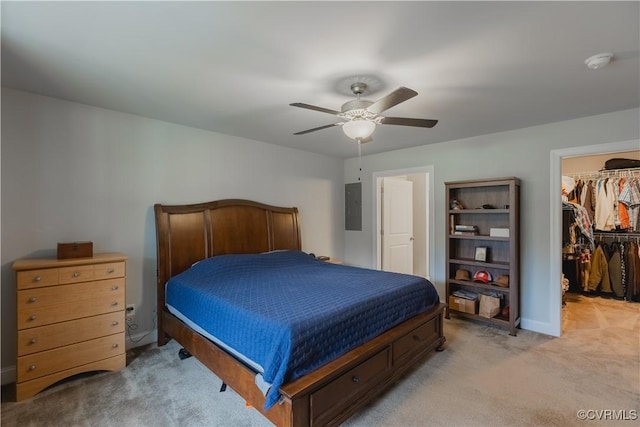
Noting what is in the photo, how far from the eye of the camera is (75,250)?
96.6 inches

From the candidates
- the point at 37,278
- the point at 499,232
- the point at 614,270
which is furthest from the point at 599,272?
the point at 37,278

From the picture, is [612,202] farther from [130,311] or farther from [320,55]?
[130,311]

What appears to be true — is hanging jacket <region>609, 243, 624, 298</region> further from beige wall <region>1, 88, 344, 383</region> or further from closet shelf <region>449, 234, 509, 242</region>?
beige wall <region>1, 88, 344, 383</region>

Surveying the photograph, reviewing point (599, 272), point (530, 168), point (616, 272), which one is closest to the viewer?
point (530, 168)

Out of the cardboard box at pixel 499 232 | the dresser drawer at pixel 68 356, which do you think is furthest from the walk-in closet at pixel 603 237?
the dresser drawer at pixel 68 356

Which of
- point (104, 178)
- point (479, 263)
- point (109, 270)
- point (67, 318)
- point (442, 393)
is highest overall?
point (104, 178)

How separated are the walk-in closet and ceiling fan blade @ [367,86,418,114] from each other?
406cm

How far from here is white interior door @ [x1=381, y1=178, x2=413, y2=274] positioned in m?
4.92

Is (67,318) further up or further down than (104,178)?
further down

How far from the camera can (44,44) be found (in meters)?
1.78

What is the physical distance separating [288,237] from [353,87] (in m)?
2.42

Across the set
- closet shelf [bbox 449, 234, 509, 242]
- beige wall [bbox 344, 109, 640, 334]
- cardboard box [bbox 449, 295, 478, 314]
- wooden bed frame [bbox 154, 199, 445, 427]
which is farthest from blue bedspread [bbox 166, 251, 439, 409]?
beige wall [bbox 344, 109, 640, 334]

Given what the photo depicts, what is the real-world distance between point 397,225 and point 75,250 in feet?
14.0

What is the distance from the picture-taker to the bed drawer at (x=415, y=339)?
7.56 feet
